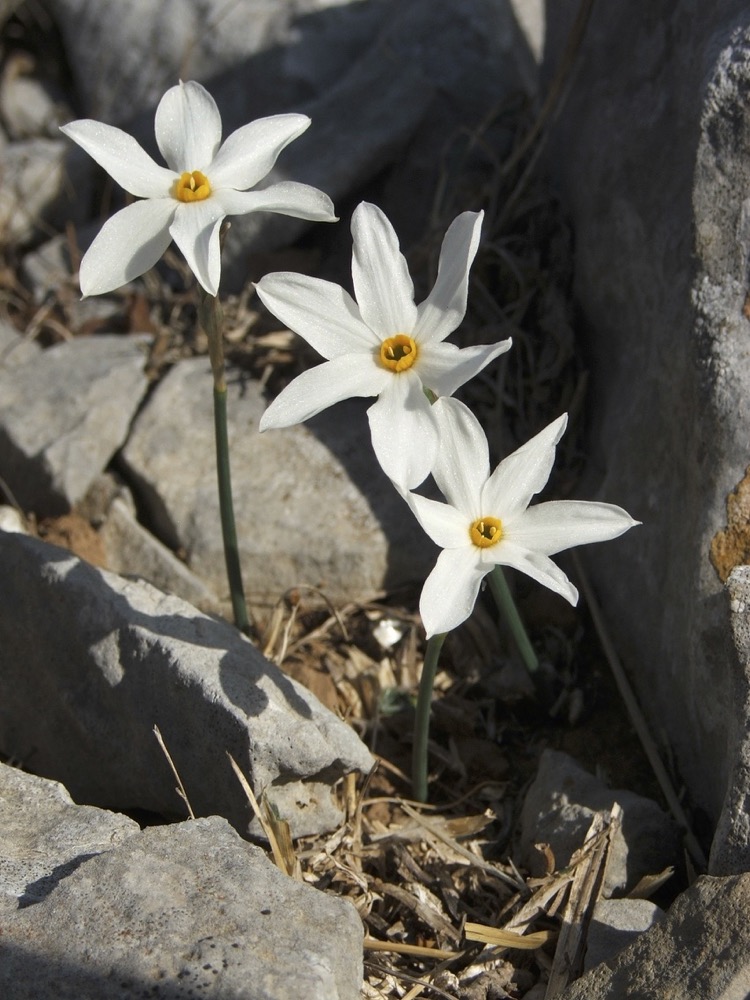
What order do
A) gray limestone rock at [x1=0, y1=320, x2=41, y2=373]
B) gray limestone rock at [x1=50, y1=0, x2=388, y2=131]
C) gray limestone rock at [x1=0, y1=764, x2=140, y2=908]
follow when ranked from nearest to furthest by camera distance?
gray limestone rock at [x1=0, y1=764, x2=140, y2=908] < gray limestone rock at [x1=0, y1=320, x2=41, y2=373] < gray limestone rock at [x1=50, y1=0, x2=388, y2=131]

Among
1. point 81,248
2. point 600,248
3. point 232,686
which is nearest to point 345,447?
point 600,248

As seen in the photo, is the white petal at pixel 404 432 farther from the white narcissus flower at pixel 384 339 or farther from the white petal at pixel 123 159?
the white petal at pixel 123 159

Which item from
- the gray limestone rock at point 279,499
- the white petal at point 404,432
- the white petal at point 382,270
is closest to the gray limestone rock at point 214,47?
the gray limestone rock at point 279,499

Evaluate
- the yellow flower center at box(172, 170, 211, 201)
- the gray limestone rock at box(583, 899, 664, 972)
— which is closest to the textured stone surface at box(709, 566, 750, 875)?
the gray limestone rock at box(583, 899, 664, 972)

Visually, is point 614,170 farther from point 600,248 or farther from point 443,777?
point 443,777

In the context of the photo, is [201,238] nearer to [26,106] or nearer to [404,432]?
[404,432]

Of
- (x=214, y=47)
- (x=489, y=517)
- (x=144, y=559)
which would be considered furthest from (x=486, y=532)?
(x=214, y=47)

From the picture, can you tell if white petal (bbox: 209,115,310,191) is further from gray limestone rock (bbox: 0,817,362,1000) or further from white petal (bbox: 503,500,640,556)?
gray limestone rock (bbox: 0,817,362,1000)
